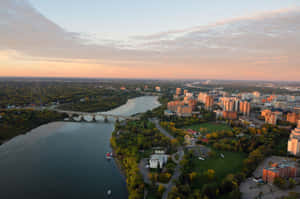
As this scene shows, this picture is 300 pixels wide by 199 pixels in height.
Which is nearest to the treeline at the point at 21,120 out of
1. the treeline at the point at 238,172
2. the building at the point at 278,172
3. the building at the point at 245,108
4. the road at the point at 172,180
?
the road at the point at 172,180

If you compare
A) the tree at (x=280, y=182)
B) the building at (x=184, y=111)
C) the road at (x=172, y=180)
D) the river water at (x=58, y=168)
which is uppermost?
the building at (x=184, y=111)

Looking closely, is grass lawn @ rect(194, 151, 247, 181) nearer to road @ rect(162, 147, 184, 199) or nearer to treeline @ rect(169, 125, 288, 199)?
treeline @ rect(169, 125, 288, 199)

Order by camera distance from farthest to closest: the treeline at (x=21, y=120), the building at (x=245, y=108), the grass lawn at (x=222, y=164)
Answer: the building at (x=245, y=108)
the treeline at (x=21, y=120)
the grass lawn at (x=222, y=164)

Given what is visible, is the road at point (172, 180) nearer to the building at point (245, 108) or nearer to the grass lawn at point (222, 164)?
the grass lawn at point (222, 164)

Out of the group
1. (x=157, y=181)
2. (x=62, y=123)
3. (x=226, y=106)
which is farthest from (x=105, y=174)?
(x=226, y=106)

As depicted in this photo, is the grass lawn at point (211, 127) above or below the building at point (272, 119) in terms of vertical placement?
below

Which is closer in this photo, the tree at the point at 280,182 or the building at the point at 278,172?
the tree at the point at 280,182

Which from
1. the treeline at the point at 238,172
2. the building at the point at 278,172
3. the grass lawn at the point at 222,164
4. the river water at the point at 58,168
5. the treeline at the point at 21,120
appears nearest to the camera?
the treeline at the point at 238,172
